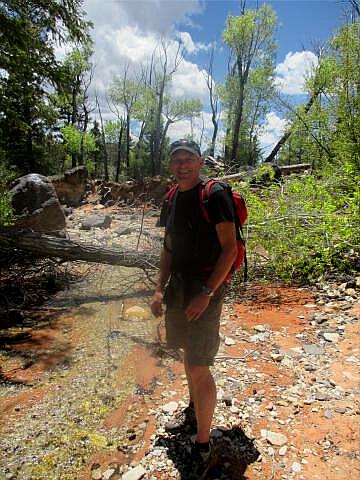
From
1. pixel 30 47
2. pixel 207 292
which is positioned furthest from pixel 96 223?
pixel 207 292

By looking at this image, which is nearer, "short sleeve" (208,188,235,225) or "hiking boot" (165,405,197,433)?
"short sleeve" (208,188,235,225)

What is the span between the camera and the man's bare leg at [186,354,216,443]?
76.5 inches

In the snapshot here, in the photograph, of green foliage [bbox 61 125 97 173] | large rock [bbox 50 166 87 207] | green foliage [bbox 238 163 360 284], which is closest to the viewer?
green foliage [bbox 238 163 360 284]

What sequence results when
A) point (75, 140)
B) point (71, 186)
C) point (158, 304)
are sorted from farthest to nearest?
point (75, 140)
point (71, 186)
point (158, 304)

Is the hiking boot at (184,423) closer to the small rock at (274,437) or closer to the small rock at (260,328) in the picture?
the small rock at (274,437)

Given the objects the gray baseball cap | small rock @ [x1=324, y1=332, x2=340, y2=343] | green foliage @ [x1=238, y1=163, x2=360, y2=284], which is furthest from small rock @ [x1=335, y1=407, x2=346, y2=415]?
green foliage @ [x1=238, y1=163, x2=360, y2=284]

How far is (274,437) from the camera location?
231cm

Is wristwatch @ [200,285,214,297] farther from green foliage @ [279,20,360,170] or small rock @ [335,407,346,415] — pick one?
green foliage @ [279,20,360,170]

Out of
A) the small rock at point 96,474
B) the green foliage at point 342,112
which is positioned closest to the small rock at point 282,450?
the small rock at point 96,474

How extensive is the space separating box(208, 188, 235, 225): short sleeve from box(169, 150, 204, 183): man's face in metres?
0.23

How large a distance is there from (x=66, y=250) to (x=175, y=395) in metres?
3.46

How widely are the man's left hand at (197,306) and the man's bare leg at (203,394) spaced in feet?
1.13

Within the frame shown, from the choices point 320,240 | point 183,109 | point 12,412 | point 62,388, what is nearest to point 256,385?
point 62,388

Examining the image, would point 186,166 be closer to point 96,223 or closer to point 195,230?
point 195,230
